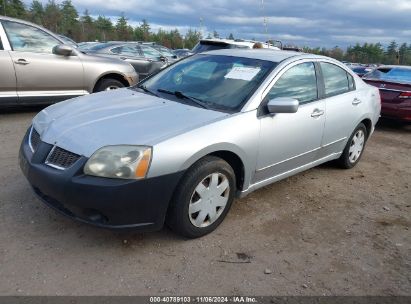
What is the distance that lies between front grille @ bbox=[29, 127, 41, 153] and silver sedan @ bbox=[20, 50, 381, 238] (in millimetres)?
20

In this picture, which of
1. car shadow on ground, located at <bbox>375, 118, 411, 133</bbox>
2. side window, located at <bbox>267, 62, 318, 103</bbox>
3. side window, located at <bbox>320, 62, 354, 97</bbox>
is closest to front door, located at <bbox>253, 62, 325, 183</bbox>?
side window, located at <bbox>267, 62, 318, 103</bbox>

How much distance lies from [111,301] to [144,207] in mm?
683

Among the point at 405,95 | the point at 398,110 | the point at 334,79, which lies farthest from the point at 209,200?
the point at 405,95

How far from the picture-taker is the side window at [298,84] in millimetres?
4000

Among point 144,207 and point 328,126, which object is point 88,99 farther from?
point 328,126

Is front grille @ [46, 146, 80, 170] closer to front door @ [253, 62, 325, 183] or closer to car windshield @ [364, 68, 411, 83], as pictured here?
front door @ [253, 62, 325, 183]

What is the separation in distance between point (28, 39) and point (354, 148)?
5.43 meters

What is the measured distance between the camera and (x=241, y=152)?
140 inches

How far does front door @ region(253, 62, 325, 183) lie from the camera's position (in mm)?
3822

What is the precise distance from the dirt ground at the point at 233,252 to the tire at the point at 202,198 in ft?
0.46

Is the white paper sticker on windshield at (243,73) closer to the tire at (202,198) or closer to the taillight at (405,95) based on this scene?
the tire at (202,198)

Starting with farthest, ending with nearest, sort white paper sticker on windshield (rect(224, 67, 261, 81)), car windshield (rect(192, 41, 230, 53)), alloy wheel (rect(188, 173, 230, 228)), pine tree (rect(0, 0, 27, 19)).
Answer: pine tree (rect(0, 0, 27, 19)) < car windshield (rect(192, 41, 230, 53)) < white paper sticker on windshield (rect(224, 67, 261, 81)) < alloy wheel (rect(188, 173, 230, 228))

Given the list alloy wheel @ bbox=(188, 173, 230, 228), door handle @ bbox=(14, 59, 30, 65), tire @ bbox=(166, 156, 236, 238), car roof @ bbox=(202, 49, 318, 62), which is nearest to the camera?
tire @ bbox=(166, 156, 236, 238)

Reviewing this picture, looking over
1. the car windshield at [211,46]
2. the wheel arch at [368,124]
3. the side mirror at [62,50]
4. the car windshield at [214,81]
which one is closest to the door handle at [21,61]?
the side mirror at [62,50]
